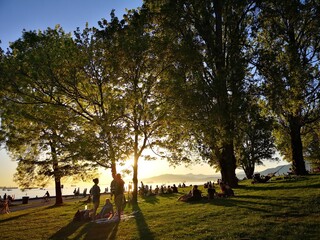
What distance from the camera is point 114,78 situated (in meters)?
25.8

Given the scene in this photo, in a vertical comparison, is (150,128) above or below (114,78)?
below

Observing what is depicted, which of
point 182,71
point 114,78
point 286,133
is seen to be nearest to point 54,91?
point 114,78

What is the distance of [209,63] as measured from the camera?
25031 mm

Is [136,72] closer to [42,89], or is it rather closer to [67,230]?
[42,89]

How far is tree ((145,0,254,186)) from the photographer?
2344 cm

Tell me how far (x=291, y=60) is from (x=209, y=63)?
6.59 metres

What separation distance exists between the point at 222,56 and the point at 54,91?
14011 mm

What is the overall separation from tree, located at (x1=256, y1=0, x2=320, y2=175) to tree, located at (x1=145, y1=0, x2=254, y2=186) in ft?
6.09

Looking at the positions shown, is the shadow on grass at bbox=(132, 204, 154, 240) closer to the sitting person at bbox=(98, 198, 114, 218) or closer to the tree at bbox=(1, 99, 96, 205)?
the sitting person at bbox=(98, 198, 114, 218)

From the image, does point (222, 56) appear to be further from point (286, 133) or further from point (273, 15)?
point (286, 133)

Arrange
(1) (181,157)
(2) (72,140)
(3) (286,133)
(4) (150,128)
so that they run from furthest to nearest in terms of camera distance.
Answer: (3) (286,133) < (1) (181,157) < (4) (150,128) < (2) (72,140)

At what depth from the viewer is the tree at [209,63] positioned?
23438 millimetres

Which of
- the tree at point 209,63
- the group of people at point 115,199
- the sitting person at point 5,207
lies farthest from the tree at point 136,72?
the sitting person at point 5,207

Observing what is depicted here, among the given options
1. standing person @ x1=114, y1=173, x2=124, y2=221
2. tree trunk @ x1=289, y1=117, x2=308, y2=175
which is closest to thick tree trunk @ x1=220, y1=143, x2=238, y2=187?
tree trunk @ x1=289, y1=117, x2=308, y2=175
